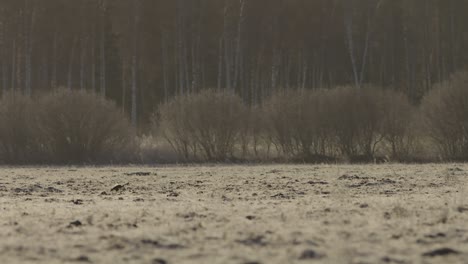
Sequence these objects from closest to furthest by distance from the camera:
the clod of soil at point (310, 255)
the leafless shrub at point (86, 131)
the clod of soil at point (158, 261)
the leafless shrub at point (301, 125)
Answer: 1. the clod of soil at point (158, 261)
2. the clod of soil at point (310, 255)
3. the leafless shrub at point (86, 131)
4. the leafless shrub at point (301, 125)

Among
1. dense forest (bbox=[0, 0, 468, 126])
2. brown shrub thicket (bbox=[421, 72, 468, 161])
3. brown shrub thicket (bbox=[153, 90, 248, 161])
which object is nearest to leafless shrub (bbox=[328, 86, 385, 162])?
brown shrub thicket (bbox=[421, 72, 468, 161])

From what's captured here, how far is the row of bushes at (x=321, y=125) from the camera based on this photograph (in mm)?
31188

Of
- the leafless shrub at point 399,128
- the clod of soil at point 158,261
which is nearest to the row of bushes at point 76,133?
the leafless shrub at point 399,128

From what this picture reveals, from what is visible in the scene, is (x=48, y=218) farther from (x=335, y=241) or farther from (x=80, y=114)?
(x=80, y=114)

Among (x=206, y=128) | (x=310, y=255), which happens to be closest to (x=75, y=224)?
(x=310, y=255)

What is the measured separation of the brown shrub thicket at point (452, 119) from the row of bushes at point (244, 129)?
6cm

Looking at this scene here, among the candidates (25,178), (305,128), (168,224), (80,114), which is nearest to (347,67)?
Answer: (305,128)

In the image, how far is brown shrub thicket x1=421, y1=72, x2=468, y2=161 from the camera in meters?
30.9

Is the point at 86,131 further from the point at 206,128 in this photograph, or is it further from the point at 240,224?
the point at 240,224

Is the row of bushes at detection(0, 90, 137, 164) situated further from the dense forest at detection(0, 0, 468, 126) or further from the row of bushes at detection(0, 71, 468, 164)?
the dense forest at detection(0, 0, 468, 126)

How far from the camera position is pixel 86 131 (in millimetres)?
32125

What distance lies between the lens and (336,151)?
106 ft

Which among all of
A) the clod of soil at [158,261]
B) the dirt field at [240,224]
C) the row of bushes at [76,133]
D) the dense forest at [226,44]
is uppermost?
the dense forest at [226,44]

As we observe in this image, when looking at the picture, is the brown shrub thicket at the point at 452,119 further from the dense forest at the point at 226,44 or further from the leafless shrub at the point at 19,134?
the leafless shrub at the point at 19,134
